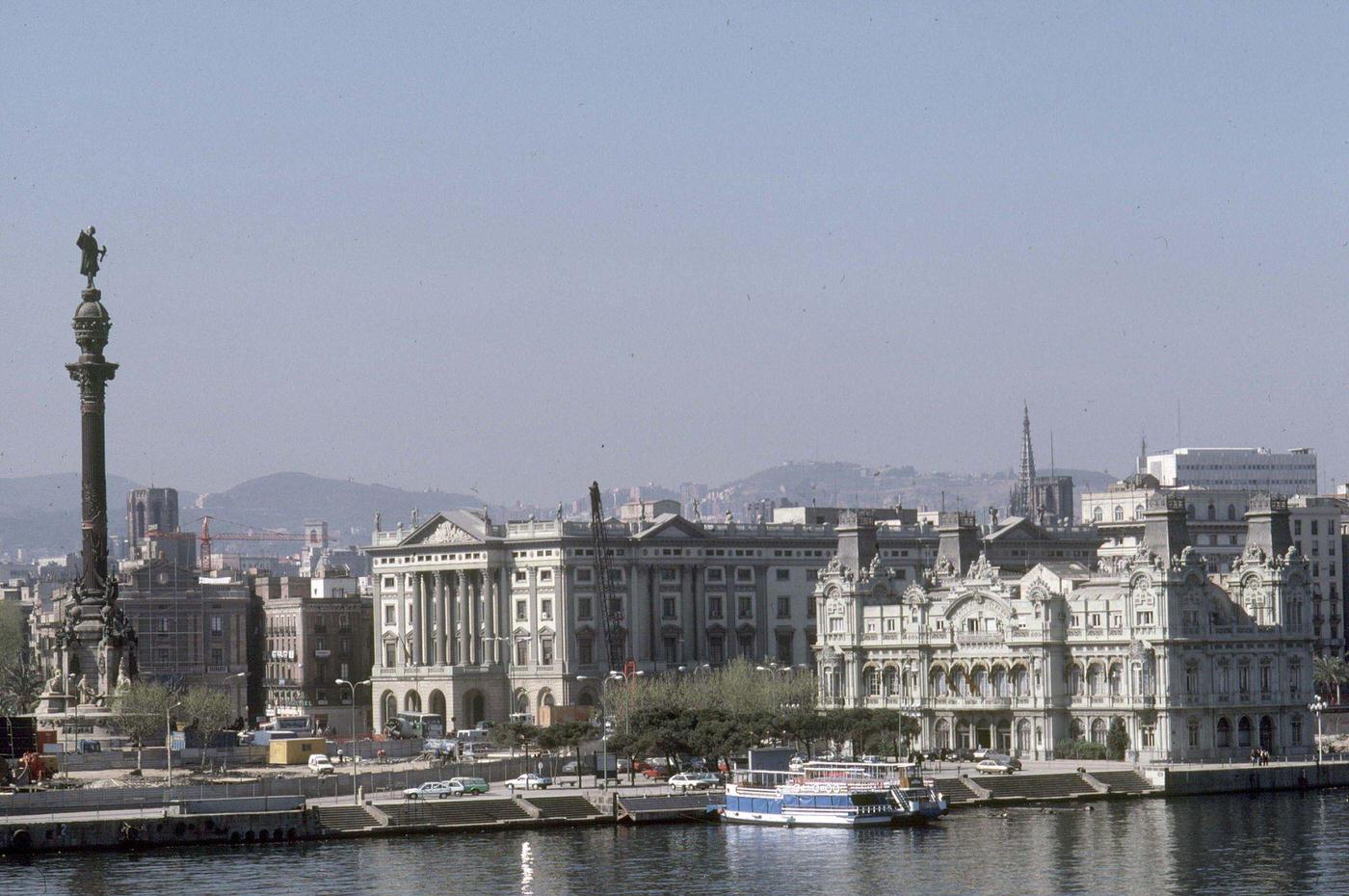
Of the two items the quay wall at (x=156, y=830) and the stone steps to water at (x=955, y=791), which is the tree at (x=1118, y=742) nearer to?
the stone steps to water at (x=955, y=791)

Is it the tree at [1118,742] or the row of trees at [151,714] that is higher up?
the row of trees at [151,714]

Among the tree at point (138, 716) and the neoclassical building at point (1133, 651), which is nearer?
the tree at point (138, 716)

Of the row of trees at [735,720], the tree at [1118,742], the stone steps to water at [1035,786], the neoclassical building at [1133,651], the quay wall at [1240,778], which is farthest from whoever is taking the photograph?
the tree at [1118,742]

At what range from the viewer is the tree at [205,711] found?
181 metres

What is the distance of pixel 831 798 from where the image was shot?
148250 millimetres

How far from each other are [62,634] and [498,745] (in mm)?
29027

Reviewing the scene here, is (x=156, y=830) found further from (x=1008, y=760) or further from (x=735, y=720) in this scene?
(x=1008, y=760)

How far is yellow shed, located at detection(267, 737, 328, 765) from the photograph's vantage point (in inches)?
6796

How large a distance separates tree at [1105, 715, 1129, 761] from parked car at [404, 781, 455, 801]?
4242 centimetres

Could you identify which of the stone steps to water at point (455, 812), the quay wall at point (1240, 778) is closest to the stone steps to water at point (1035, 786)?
the quay wall at point (1240, 778)

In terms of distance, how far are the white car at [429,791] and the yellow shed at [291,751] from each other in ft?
68.5

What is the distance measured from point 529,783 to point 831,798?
19.6 m

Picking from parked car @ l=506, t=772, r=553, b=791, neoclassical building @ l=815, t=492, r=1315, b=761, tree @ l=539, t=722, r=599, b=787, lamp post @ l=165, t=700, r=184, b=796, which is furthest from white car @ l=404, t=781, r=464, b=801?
neoclassical building @ l=815, t=492, r=1315, b=761

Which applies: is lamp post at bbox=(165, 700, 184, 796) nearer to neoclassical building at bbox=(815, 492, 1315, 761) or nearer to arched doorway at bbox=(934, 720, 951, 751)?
neoclassical building at bbox=(815, 492, 1315, 761)
